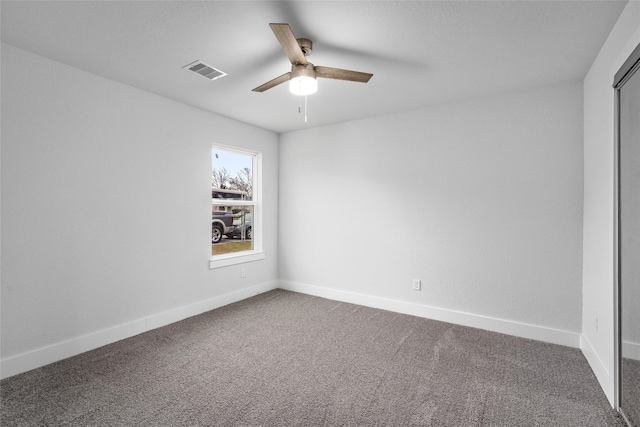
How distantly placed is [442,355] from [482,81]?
96.5 inches

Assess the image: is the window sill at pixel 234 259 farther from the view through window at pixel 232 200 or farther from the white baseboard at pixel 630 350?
the white baseboard at pixel 630 350

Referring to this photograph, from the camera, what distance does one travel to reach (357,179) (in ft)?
13.0

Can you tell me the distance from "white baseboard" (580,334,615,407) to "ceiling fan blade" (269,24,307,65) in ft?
9.29

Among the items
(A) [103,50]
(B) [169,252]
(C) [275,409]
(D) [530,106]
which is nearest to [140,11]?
(A) [103,50]

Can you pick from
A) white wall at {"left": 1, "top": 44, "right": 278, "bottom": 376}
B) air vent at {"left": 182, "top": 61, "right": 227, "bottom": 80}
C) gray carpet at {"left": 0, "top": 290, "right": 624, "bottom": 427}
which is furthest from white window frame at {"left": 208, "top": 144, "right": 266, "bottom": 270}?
air vent at {"left": 182, "top": 61, "right": 227, "bottom": 80}

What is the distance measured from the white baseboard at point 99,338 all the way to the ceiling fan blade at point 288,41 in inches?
110

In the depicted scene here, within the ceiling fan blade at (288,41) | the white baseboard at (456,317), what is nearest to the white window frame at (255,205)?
the white baseboard at (456,317)

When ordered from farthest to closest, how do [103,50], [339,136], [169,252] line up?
[339,136] → [169,252] → [103,50]

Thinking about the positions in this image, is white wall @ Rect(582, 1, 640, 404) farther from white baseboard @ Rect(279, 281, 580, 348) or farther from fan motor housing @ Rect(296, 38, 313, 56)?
fan motor housing @ Rect(296, 38, 313, 56)

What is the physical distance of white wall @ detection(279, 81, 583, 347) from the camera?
2.77 m

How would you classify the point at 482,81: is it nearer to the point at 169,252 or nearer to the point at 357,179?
the point at 357,179

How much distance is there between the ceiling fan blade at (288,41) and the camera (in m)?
1.65

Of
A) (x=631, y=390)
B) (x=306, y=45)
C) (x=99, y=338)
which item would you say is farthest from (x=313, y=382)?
(x=306, y=45)

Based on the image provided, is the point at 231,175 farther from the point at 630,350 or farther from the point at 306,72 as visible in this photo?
the point at 630,350
